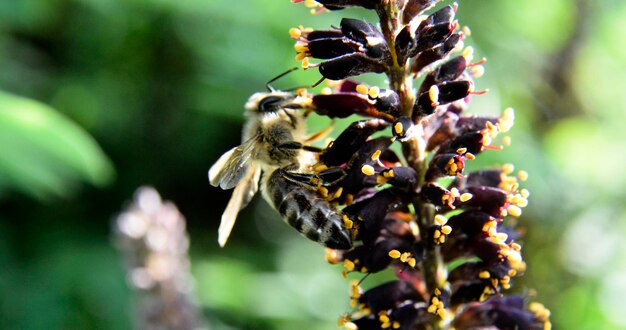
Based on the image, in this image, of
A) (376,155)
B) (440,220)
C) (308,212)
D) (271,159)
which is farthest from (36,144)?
(440,220)

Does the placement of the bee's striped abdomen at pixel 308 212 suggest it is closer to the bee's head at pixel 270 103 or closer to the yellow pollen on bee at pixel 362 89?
the bee's head at pixel 270 103

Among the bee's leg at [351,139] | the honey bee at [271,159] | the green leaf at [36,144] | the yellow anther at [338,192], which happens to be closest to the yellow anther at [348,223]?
the yellow anther at [338,192]

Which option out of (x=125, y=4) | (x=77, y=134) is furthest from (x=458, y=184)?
(x=125, y=4)

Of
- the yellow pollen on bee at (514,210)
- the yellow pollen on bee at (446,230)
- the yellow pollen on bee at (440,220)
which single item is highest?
the yellow pollen on bee at (514,210)

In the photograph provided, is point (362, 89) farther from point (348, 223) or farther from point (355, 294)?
point (355, 294)

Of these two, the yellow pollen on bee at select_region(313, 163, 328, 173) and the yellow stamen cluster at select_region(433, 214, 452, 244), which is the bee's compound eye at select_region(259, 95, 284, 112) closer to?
the yellow pollen on bee at select_region(313, 163, 328, 173)

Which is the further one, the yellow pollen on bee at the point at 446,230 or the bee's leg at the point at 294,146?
the bee's leg at the point at 294,146

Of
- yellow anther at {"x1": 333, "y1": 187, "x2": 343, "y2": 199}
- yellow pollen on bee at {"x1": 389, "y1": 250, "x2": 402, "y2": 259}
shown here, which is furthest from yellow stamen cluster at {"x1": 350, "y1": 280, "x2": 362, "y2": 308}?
yellow anther at {"x1": 333, "y1": 187, "x2": 343, "y2": 199}
